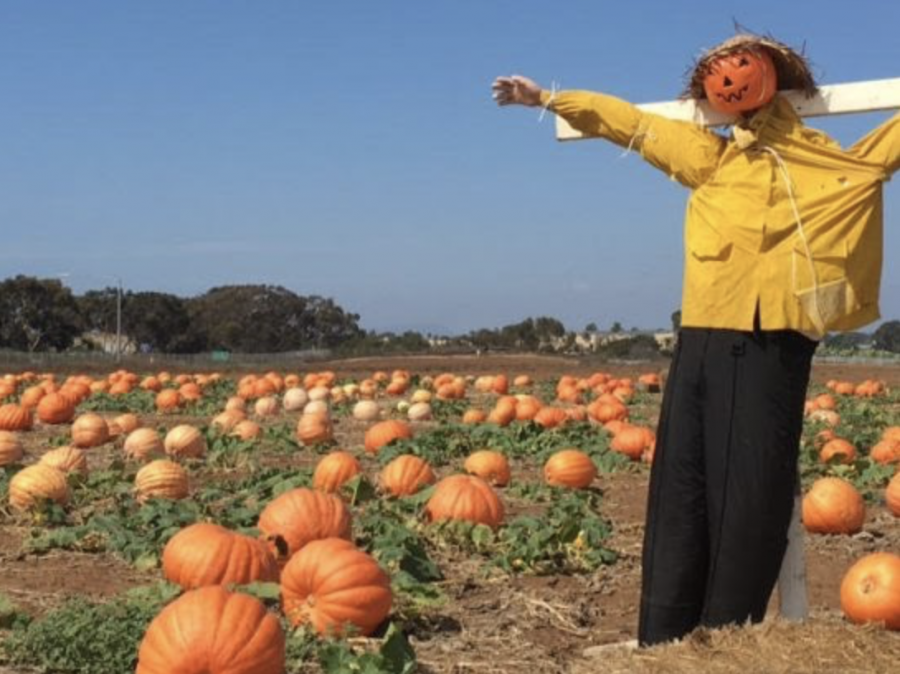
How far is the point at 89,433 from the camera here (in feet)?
42.8

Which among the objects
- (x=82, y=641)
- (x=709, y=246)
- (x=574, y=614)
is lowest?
(x=574, y=614)

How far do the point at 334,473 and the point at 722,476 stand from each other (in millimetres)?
4798

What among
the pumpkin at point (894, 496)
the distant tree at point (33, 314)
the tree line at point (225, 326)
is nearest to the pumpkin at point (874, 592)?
the pumpkin at point (894, 496)

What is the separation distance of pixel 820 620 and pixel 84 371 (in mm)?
31459

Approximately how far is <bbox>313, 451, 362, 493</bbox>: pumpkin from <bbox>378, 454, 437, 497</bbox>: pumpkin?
261 millimetres

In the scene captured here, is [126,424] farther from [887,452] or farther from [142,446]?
[887,452]

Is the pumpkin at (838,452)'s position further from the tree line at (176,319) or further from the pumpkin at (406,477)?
the tree line at (176,319)

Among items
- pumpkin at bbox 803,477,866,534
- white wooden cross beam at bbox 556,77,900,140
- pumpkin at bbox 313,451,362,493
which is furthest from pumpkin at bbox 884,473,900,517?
white wooden cross beam at bbox 556,77,900,140

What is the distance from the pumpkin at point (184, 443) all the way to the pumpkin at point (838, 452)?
5.67 m

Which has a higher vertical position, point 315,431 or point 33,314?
point 33,314

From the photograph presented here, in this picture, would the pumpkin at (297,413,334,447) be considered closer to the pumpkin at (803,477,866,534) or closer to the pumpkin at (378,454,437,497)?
the pumpkin at (378,454,437,497)

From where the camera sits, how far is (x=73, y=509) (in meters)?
8.83

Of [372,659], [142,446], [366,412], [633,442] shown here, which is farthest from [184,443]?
[372,659]

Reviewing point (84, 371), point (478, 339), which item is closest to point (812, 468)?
point (84, 371)
